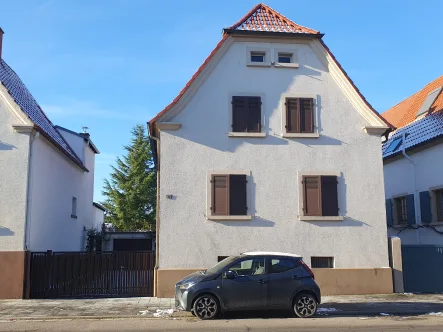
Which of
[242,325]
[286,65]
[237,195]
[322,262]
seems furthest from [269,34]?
[242,325]

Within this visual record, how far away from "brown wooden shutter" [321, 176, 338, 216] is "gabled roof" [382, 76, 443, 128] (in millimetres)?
9162

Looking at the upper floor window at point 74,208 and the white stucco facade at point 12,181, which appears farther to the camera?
the upper floor window at point 74,208

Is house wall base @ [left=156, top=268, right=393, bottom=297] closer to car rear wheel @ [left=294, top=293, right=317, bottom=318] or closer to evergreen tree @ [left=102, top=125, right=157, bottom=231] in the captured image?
car rear wheel @ [left=294, top=293, right=317, bottom=318]

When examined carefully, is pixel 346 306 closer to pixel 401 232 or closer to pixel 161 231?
pixel 161 231

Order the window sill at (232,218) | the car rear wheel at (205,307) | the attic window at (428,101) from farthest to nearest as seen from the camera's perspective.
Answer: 1. the attic window at (428,101)
2. the window sill at (232,218)
3. the car rear wheel at (205,307)

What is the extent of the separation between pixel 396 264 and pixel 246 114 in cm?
747

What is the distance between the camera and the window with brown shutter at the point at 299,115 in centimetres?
1691

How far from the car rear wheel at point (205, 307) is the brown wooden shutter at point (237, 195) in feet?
15.1

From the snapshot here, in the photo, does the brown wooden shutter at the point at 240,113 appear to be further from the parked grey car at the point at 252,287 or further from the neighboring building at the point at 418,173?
the neighboring building at the point at 418,173

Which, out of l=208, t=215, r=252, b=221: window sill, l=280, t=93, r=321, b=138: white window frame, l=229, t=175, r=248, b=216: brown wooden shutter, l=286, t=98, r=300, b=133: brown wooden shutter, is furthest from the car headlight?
l=286, t=98, r=300, b=133: brown wooden shutter

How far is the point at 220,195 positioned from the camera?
16219mm

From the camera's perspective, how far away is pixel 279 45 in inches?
684

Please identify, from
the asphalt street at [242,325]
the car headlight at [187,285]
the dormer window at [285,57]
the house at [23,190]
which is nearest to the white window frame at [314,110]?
the dormer window at [285,57]

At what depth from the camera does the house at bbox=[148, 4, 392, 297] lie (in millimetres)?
16062
